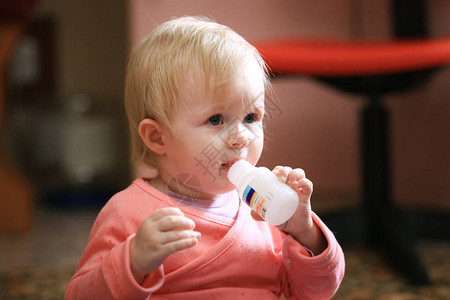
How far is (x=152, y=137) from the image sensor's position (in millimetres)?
660

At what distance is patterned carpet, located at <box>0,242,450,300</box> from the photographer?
1159 millimetres

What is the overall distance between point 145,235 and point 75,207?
7.12ft

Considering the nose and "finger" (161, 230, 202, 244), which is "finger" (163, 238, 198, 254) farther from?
the nose

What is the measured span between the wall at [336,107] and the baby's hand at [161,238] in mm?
1383

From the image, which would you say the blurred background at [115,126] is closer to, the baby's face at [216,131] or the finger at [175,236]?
the baby's face at [216,131]

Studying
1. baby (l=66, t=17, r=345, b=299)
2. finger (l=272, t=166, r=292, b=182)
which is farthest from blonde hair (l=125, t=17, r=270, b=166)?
finger (l=272, t=166, r=292, b=182)

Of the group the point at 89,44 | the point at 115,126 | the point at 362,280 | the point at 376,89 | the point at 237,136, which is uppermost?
the point at 237,136

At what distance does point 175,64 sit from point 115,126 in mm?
2452

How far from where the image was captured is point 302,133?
2227 mm

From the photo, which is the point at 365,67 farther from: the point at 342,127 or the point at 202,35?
the point at 342,127

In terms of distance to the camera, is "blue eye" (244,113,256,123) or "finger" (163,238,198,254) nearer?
"finger" (163,238,198,254)

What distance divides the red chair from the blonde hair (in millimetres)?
531

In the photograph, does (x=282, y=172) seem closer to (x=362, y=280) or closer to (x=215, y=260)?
(x=215, y=260)

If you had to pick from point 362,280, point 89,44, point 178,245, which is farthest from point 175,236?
point 89,44
